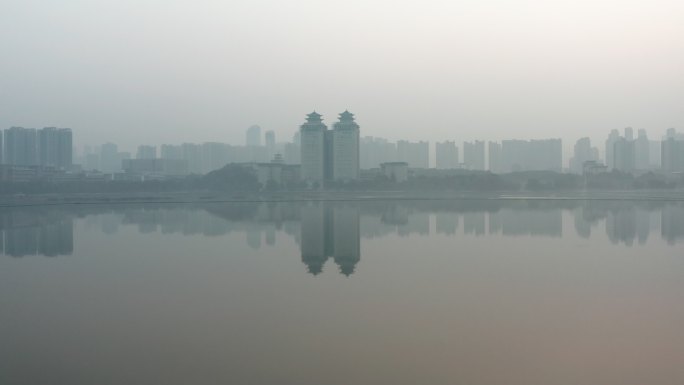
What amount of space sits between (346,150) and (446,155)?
18781 mm

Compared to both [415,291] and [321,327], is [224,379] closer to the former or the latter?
[321,327]

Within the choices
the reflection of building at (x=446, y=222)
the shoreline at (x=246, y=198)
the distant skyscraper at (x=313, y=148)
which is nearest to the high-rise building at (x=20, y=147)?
the shoreline at (x=246, y=198)

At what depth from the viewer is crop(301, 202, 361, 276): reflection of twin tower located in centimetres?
760

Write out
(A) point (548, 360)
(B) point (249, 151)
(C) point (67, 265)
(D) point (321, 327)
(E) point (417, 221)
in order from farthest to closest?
1. (B) point (249, 151)
2. (E) point (417, 221)
3. (C) point (67, 265)
4. (D) point (321, 327)
5. (A) point (548, 360)

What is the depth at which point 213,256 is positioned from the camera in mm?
8211

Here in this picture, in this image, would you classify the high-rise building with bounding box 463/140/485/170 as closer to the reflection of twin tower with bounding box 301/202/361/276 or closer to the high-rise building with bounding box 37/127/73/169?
the high-rise building with bounding box 37/127/73/169

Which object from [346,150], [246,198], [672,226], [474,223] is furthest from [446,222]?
[346,150]

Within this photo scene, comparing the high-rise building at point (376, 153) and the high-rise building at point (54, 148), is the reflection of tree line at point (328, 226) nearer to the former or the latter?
the high-rise building at point (54, 148)

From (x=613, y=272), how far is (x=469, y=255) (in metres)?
1.88

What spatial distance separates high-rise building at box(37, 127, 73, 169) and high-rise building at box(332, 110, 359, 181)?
16297 millimetres

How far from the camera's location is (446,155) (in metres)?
Answer: 51.9

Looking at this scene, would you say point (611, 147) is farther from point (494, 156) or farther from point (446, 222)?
point (446, 222)

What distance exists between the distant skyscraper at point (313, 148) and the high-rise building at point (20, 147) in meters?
16.0

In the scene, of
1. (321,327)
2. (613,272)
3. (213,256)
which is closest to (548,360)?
(321,327)
